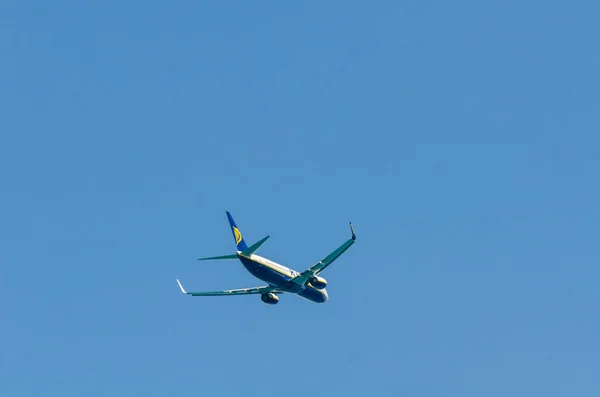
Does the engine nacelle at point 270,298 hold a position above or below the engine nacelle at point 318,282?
above

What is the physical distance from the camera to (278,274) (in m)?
164

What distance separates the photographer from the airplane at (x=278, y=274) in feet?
525

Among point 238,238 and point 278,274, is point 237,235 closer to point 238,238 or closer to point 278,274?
point 238,238

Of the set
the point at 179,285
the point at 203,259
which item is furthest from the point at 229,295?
the point at 203,259

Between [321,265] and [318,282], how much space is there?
5.94 meters

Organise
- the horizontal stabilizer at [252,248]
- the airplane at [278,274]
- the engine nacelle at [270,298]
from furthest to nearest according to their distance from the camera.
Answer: the engine nacelle at [270,298], the airplane at [278,274], the horizontal stabilizer at [252,248]

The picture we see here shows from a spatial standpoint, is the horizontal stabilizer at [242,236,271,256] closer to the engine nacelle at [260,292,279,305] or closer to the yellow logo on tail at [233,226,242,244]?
the yellow logo on tail at [233,226,242,244]

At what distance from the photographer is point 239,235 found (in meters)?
167

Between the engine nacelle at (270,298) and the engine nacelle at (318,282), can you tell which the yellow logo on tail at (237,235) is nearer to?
the engine nacelle at (318,282)

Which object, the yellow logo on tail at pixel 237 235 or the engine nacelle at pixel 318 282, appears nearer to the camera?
the yellow logo on tail at pixel 237 235

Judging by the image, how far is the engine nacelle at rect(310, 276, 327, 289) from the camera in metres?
167

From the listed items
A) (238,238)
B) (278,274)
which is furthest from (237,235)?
(278,274)

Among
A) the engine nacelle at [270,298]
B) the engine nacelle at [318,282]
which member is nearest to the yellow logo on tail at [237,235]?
the engine nacelle at [318,282]

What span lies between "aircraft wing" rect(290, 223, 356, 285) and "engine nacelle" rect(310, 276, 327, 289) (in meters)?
0.81
